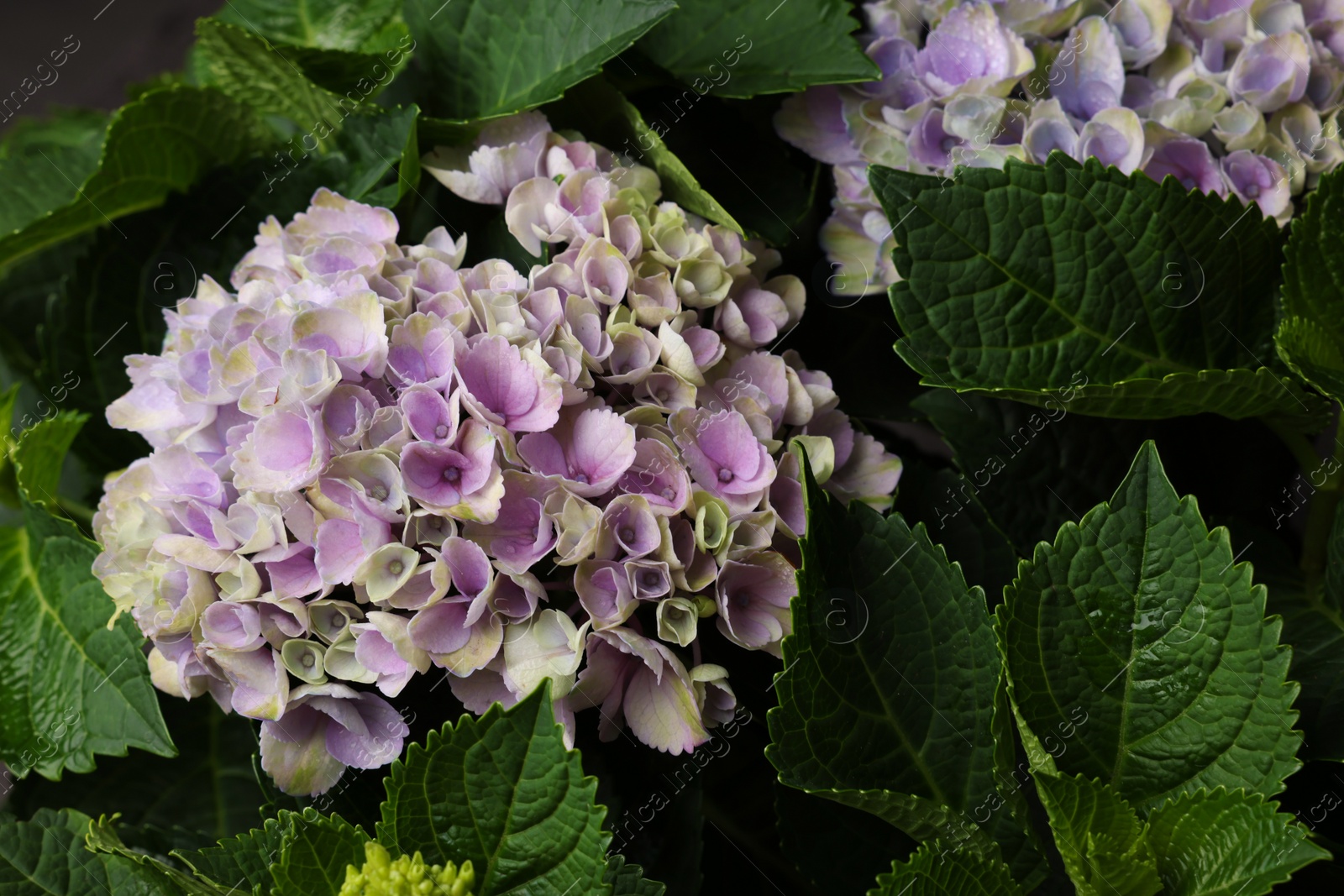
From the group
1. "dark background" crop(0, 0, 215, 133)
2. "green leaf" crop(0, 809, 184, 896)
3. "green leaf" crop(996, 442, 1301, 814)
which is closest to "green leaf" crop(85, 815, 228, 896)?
"green leaf" crop(0, 809, 184, 896)

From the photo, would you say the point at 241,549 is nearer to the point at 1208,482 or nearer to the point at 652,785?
the point at 652,785

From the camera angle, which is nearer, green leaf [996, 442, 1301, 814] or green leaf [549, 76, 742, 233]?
green leaf [996, 442, 1301, 814]

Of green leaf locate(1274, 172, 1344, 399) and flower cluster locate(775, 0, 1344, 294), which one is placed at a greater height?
flower cluster locate(775, 0, 1344, 294)

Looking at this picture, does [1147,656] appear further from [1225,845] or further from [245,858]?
[245,858]

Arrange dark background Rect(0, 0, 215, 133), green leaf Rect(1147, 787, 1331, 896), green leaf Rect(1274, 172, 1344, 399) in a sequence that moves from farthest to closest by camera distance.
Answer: dark background Rect(0, 0, 215, 133) → green leaf Rect(1274, 172, 1344, 399) → green leaf Rect(1147, 787, 1331, 896)

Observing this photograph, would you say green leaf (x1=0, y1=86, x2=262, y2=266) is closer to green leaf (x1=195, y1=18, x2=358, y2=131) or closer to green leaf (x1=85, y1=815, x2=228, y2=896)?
green leaf (x1=195, y1=18, x2=358, y2=131)

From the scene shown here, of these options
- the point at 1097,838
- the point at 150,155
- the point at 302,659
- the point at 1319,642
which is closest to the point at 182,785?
the point at 302,659

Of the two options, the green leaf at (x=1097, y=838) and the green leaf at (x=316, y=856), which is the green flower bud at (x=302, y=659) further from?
the green leaf at (x=1097, y=838)
